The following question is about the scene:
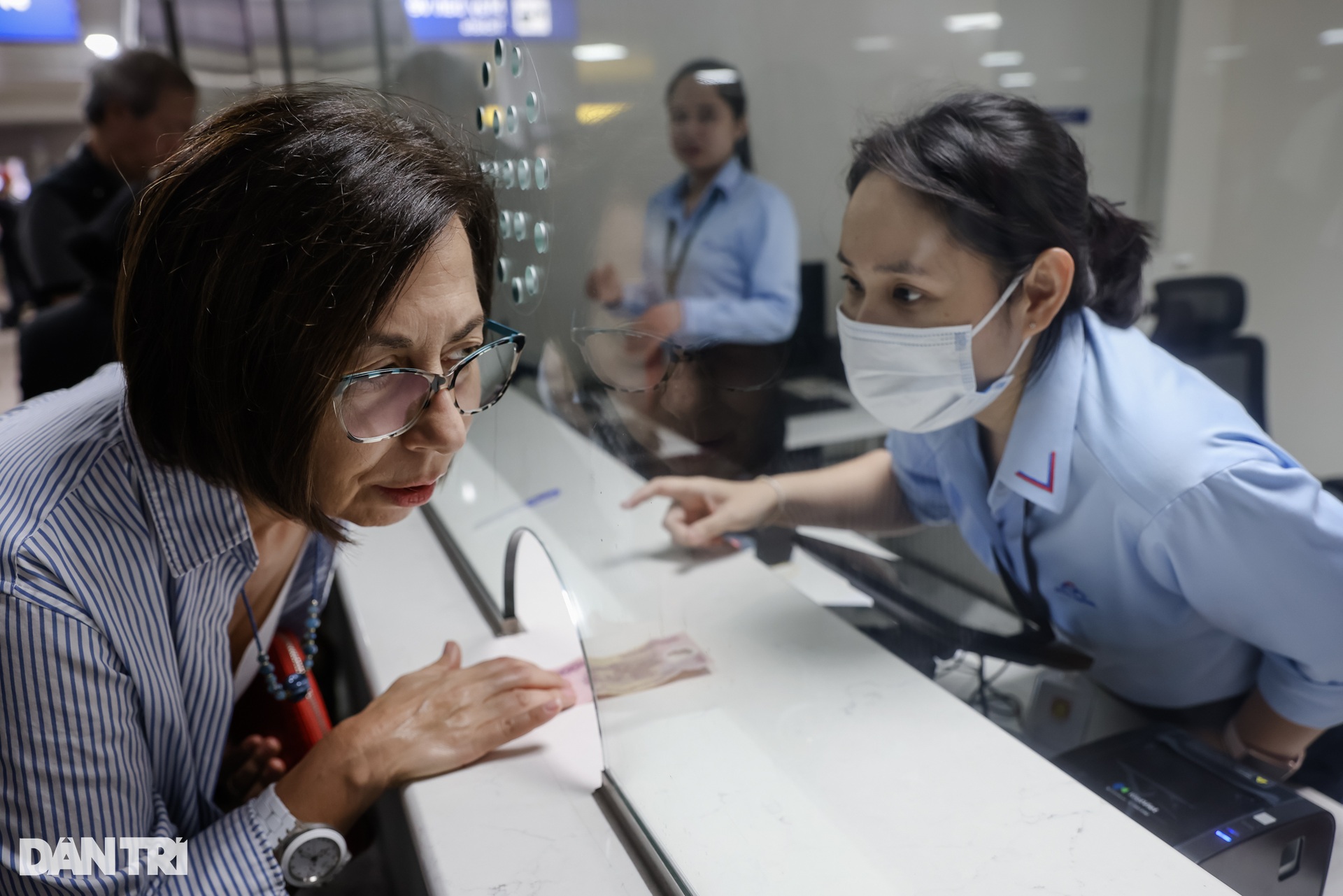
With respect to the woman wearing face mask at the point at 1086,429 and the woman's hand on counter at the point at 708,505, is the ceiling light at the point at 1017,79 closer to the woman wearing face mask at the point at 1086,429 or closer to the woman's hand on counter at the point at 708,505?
the woman wearing face mask at the point at 1086,429

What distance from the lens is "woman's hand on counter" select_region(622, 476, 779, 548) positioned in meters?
0.96

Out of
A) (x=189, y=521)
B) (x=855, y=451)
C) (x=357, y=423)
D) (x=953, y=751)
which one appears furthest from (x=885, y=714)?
(x=189, y=521)

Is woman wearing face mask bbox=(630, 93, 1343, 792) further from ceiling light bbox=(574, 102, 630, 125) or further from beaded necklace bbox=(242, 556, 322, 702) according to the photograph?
beaded necklace bbox=(242, 556, 322, 702)

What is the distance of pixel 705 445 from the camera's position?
3.04 ft

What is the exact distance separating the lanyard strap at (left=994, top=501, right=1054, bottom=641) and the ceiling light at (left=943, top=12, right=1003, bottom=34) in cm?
43

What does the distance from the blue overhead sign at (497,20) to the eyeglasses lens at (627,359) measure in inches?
15.4

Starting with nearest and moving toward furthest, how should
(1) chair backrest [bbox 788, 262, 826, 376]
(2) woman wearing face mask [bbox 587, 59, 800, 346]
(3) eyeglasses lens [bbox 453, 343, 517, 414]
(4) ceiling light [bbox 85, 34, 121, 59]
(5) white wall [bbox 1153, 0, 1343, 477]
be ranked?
(5) white wall [bbox 1153, 0, 1343, 477], (1) chair backrest [bbox 788, 262, 826, 376], (3) eyeglasses lens [bbox 453, 343, 517, 414], (2) woman wearing face mask [bbox 587, 59, 800, 346], (4) ceiling light [bbox 85, 34, 121, 59]

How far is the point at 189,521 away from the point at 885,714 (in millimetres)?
→ 690

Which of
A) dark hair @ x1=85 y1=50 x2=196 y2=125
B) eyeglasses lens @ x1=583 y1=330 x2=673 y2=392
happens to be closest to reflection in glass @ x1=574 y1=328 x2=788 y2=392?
eyeglasses lens @ x1=583 y1=330 x2=673 y2=392

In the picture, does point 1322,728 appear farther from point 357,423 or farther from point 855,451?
point 357,423

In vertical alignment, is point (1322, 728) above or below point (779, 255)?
below

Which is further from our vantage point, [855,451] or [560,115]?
[560,115]

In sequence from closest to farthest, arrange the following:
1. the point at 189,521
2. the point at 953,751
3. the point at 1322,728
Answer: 1. the point at 1322,728
2. the point at 953,751
3. the point at 189,521

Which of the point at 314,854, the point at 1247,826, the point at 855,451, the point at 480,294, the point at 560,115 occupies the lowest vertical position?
the point at 314,854
